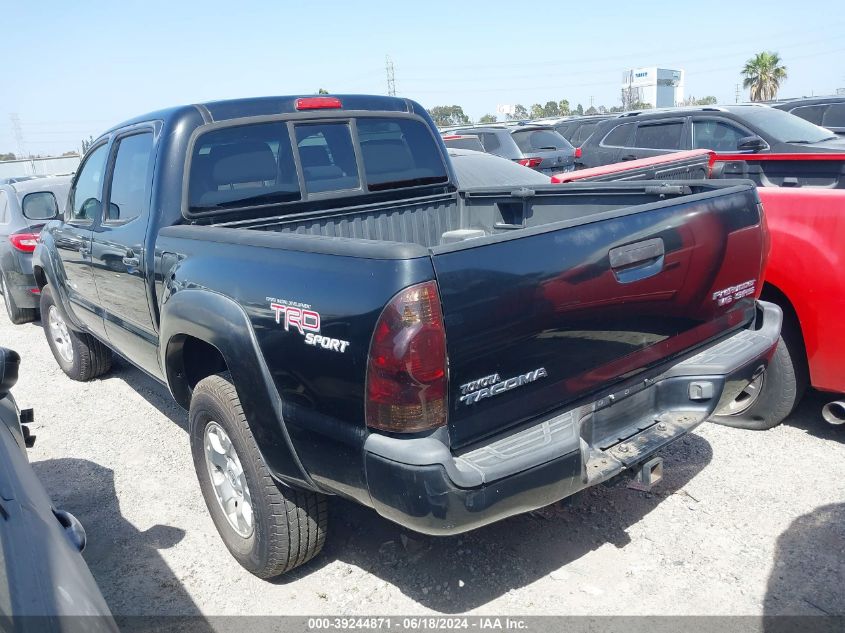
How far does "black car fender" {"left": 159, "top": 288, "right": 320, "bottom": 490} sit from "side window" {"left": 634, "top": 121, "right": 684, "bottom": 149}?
307 inches

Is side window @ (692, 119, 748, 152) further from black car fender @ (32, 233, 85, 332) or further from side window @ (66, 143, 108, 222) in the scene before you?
black car fender @ (32, 233, 85, 332)

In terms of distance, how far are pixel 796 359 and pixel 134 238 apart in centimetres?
371

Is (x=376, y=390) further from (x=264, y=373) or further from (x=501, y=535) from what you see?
(x=501, y=535)

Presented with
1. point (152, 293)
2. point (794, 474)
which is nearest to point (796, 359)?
point (794, 474)

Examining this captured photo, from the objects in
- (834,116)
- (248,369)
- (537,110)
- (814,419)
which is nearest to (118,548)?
(248,369)

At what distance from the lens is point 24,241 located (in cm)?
733

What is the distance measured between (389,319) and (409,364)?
152mm

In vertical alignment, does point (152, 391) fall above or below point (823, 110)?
below

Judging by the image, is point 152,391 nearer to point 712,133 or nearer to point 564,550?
point 564,550

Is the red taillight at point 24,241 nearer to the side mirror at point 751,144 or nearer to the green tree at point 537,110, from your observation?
the side mirror at point 751,144

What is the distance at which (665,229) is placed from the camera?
105 inches

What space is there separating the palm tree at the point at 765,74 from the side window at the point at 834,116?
3544cm

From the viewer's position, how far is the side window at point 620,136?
9938 millimetres

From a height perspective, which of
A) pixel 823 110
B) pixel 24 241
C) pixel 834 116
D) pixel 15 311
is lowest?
pixel 15 311
